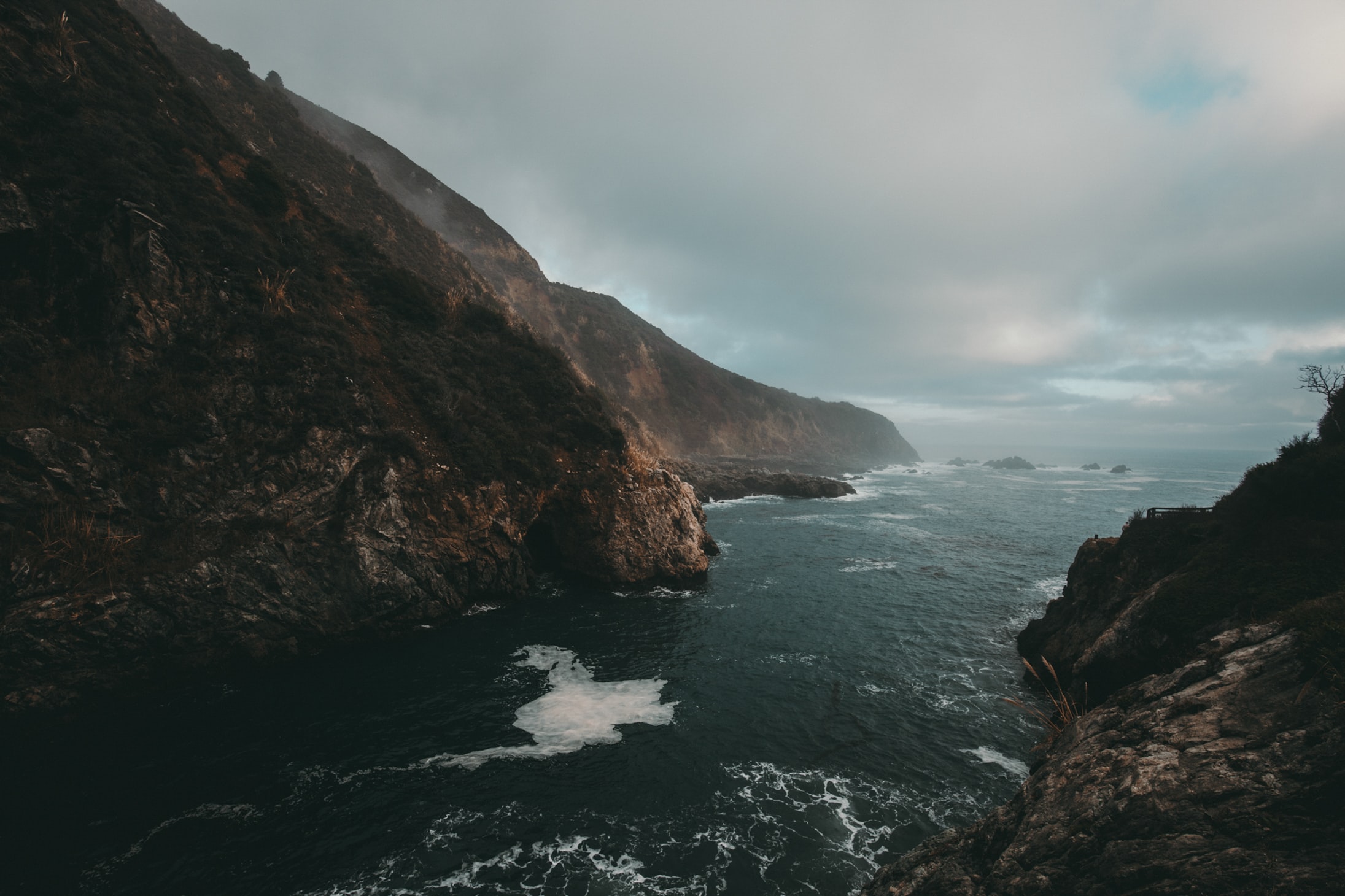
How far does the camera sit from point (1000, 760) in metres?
16.3

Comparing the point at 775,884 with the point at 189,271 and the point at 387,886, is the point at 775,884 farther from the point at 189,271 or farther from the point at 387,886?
the point at 189,271

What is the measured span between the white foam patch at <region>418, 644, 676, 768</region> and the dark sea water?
0.10 metres

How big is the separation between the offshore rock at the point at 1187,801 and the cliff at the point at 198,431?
23959mm

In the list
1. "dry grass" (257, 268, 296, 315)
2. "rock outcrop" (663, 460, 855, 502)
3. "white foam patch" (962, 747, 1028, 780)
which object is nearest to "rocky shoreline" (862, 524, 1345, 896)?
"white foam patch" (962, 747, 1028, 780)

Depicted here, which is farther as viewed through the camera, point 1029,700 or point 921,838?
point 1029,700

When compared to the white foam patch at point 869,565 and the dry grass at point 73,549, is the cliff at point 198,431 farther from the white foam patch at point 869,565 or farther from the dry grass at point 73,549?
the white foam patch at point 869,565

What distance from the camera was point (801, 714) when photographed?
19.0 meters

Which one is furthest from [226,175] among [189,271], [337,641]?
[337,641]

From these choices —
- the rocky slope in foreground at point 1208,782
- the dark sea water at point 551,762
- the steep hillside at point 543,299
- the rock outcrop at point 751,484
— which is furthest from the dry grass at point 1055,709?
the rock outcrop at point 751,484

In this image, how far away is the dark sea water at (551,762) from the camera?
39.2 ft

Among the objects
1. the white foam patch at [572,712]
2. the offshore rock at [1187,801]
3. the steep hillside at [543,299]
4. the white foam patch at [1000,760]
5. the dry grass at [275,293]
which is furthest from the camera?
the steep hillside at [543,299]

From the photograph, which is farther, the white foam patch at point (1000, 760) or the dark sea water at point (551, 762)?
the white foam patch at point (1000, 760)

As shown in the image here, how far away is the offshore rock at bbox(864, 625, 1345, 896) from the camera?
21.5ft

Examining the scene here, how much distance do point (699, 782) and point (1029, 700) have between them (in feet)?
47.9
